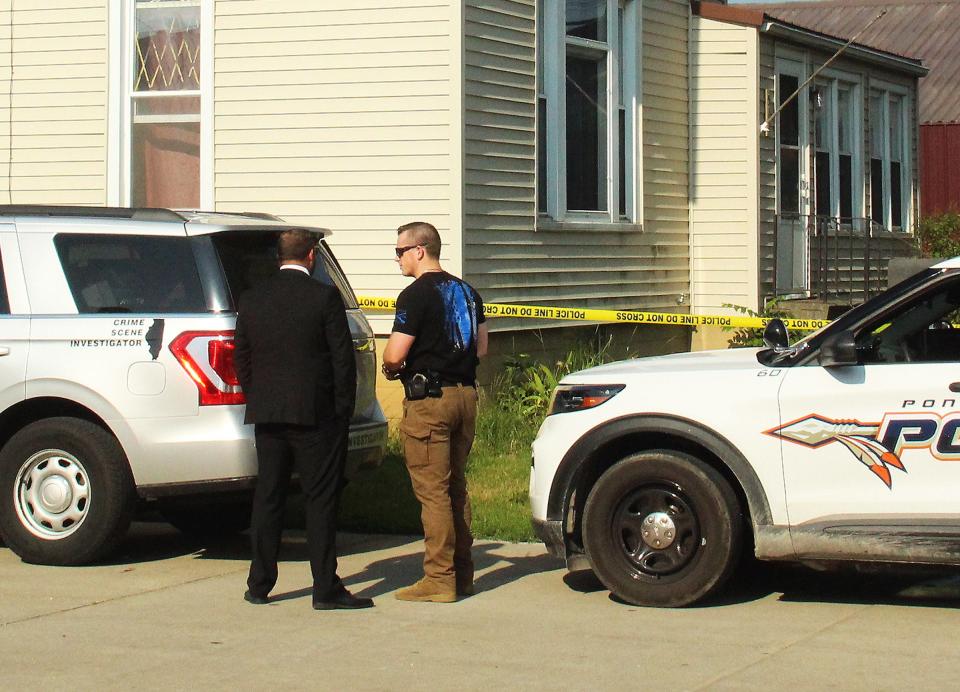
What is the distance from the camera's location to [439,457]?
7008 millimetres

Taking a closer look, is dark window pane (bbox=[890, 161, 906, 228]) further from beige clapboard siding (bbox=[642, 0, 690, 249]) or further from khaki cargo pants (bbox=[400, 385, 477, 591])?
khaki cargo pants (bbox=[400, 385, 477, 591])

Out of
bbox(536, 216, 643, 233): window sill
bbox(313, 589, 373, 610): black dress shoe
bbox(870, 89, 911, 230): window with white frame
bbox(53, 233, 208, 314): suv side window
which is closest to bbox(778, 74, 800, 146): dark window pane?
bbox(870, 89, 911, 230): window with white frame

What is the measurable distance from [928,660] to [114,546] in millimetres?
4228

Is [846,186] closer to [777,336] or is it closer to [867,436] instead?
[777,336]

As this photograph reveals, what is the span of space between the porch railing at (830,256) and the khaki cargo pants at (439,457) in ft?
32.3

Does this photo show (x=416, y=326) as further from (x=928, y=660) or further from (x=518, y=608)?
(x=928, y=660)

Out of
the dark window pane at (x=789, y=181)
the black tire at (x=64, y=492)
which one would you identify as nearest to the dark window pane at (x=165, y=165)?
the black tire at (x=64, y=492)

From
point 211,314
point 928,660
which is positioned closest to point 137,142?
point 211,314

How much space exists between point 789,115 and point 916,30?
18.2m

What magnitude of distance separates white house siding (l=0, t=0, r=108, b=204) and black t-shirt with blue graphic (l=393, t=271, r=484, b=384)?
7.18 metres

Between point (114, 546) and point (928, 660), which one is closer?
point (928, 660)

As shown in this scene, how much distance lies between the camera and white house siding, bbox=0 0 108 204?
43.9 feet

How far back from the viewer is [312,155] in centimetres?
1272

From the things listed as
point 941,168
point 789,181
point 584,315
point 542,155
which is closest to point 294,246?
point 584,315
